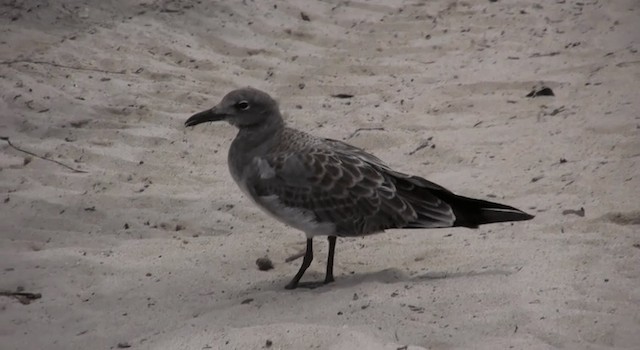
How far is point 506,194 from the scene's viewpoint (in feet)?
18.2

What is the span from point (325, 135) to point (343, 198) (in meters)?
2.12

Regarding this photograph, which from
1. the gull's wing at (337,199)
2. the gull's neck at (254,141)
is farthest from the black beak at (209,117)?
the gull's wing at (337,199)

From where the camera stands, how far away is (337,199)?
465 centimetres

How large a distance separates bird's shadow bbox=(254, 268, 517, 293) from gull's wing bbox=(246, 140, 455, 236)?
9.0 inches

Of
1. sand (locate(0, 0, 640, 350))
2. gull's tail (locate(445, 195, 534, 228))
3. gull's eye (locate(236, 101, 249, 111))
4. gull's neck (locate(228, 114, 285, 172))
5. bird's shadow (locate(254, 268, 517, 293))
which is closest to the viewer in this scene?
sand (locate(0, 0, 640, 350))

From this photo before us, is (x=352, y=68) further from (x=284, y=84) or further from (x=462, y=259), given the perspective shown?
(x=462, y=259)

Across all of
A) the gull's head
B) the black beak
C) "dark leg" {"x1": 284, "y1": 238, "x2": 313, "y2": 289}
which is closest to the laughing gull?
"dark leg" {"x1": 284, "y1": 238, "x2": 313, "y2": 289}

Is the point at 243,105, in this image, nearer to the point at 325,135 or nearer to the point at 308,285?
the point at 308,285

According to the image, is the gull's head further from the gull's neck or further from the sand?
the sand

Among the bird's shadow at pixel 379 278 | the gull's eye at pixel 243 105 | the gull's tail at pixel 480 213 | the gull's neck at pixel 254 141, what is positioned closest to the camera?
the bird's shadow at pixel 379 278

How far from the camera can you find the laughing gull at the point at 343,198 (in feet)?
15.2

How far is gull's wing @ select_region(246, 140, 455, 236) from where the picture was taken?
15.2 ft

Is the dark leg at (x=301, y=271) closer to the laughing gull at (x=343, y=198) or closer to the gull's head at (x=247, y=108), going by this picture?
the laughing gull at (x=343, y=198)

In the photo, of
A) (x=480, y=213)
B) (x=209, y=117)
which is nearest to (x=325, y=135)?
(x=209, y=117)
